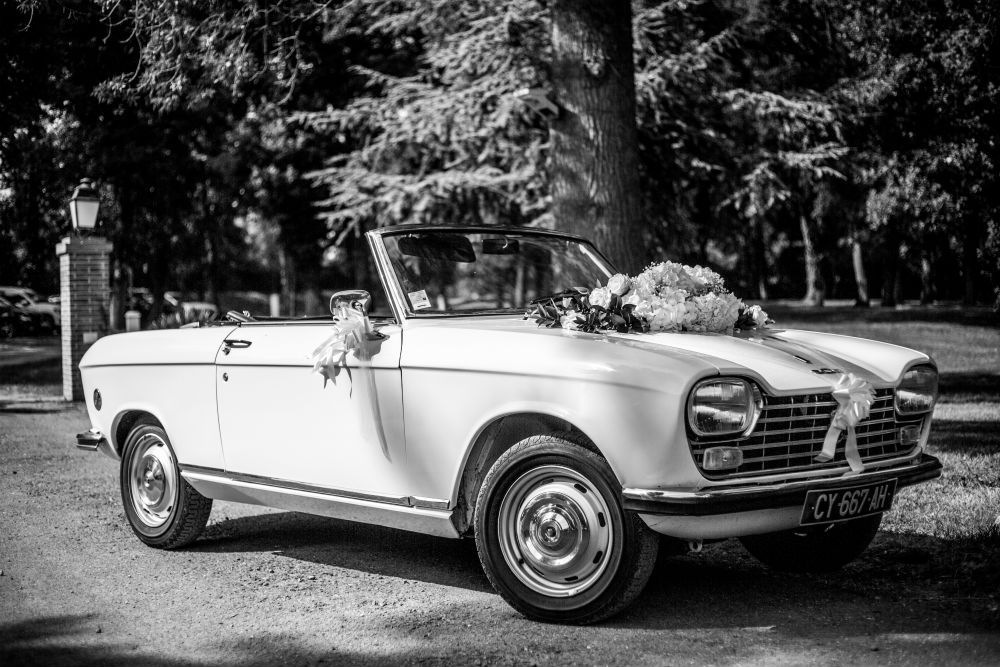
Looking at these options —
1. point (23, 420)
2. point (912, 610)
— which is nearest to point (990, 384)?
point (912, 610)

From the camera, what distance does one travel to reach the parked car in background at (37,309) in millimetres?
36719

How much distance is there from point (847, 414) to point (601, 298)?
1160mm

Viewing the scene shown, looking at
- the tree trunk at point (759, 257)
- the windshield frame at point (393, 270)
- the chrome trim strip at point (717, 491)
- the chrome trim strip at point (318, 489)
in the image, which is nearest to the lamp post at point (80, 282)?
the chrome trim strip at point (318, 489)

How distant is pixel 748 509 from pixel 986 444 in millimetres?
6249

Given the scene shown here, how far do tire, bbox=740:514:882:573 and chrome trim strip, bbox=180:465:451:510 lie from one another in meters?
1.66

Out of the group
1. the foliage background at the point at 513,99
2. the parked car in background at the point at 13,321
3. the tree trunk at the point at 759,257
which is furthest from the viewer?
the tree trunk at the point at 759,257

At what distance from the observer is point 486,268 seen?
5.66 m

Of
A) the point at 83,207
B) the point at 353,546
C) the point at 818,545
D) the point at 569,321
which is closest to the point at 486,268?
the point at 569,321

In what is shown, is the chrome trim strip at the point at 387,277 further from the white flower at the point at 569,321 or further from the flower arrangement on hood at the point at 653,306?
the white flower at the point at 569,321

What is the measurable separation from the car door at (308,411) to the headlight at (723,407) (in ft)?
4.56

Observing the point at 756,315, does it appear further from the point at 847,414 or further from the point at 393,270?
the point at 393,270

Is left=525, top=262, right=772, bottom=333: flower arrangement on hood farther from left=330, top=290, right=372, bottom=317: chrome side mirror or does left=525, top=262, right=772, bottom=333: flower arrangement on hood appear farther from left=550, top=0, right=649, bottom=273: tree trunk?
left=550, top=0, right=649, bottom=273: tree trunk

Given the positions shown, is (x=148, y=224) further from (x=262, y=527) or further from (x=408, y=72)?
(x=262, y=527)

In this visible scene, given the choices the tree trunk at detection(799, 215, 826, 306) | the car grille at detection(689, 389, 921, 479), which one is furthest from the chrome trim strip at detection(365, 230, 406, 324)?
the tree trunk at detection(799, 215, 826, 306)
